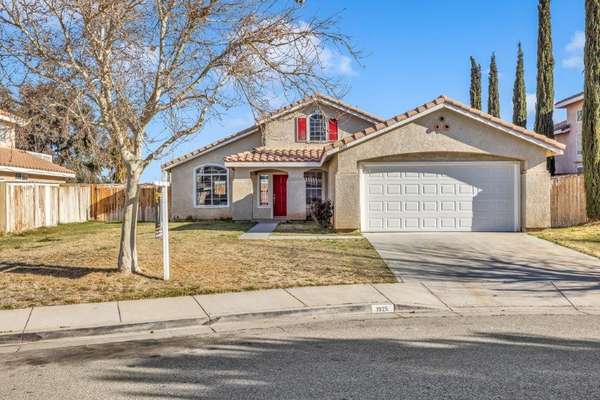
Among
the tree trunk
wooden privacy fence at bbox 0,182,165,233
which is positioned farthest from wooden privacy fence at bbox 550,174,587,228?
the tree trunk

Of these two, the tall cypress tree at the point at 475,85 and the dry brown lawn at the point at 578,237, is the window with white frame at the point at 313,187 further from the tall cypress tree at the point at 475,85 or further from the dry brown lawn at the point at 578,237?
the tall cypress tree at the point at 475,85

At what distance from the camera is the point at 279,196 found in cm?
2583

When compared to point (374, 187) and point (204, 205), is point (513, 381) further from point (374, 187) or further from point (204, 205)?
point (204, 205)

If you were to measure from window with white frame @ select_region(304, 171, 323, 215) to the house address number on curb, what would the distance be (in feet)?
55.7

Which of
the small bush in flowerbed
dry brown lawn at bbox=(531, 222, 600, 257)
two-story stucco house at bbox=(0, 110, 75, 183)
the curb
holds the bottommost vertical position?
the curb

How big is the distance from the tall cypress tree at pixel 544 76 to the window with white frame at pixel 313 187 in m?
13.1

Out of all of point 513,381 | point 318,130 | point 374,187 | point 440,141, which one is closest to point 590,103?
point 440,141

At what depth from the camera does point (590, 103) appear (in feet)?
66.0

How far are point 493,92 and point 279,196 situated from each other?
20.0 m

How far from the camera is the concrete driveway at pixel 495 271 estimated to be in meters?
8.62

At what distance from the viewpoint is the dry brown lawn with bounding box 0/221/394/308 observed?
9.27 m

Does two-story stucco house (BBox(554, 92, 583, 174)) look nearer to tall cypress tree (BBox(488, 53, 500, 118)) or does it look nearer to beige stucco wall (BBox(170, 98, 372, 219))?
tall cypress tree (BBox(488, 53, 500, 118))

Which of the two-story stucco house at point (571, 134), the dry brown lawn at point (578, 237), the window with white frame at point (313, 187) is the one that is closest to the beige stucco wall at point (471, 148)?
the dry brown lawn at point (578, 237)

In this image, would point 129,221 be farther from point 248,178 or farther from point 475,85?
point 475,85
